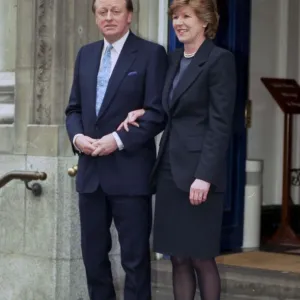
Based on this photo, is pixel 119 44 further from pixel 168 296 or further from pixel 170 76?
pixel 168 296

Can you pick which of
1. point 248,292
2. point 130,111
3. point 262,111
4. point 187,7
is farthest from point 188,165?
point 262,111

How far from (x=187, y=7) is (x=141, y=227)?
48.6 inches

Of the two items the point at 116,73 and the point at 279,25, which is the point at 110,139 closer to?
the point at 116,73

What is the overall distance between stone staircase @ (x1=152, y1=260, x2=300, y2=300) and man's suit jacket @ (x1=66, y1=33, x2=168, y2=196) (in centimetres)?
158

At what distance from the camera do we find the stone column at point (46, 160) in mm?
6094

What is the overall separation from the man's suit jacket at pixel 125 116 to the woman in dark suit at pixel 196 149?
119 mm

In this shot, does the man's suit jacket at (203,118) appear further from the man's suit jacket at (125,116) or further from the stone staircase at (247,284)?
the stone staircase at (247,284)

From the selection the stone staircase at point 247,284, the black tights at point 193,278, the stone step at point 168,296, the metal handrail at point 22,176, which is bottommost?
the stone step at point 168,296

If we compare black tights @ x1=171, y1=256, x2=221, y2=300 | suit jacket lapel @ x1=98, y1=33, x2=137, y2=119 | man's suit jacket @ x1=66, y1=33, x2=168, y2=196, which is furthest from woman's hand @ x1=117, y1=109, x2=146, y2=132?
black tights @ x1=171, y1=256, x2=221, y2=300

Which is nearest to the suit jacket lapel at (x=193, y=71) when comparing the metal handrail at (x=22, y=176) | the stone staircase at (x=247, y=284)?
the metal handrail at (x=22, y=176)

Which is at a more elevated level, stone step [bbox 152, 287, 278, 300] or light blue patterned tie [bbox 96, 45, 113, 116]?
light blue patterned tie [bbox 96, 45, 113, 116]

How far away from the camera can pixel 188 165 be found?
15.3 feet

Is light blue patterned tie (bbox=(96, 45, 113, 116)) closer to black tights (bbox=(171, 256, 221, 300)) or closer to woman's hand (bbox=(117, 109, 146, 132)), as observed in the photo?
woman's hand (bbox=(117, 109, 146, 132))

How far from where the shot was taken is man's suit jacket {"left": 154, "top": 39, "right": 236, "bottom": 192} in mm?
4602
